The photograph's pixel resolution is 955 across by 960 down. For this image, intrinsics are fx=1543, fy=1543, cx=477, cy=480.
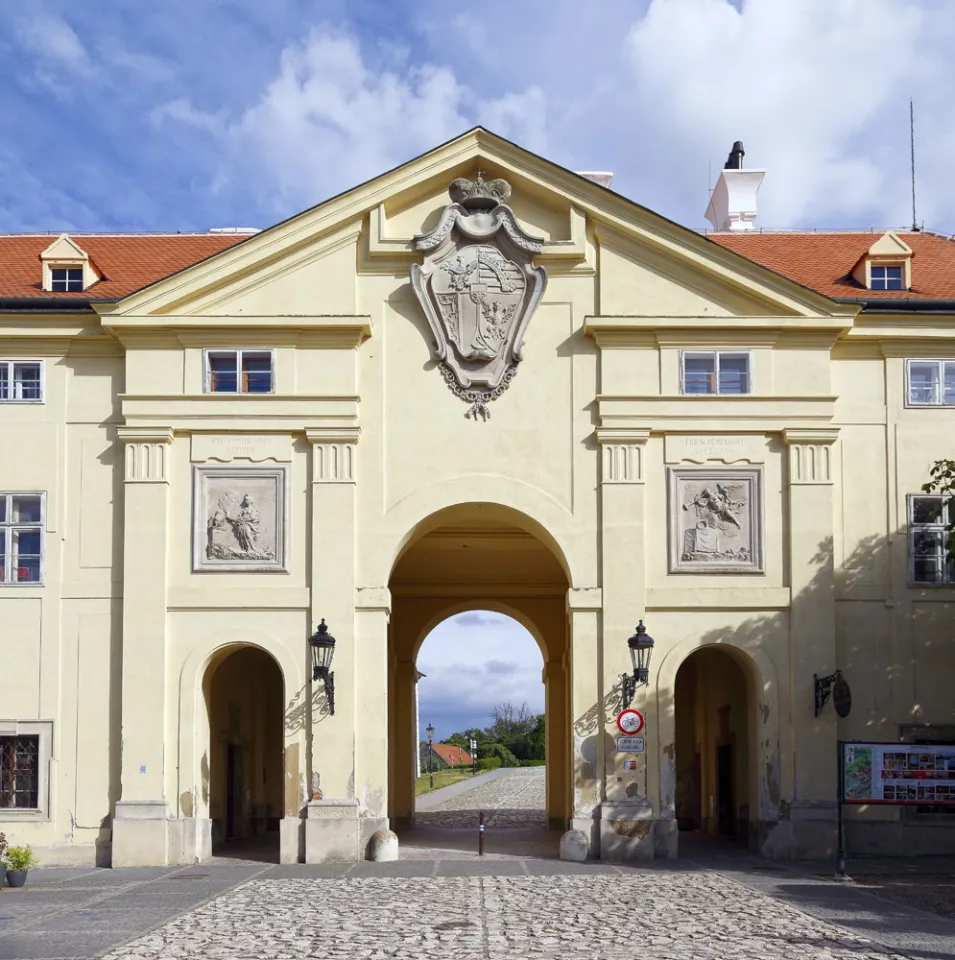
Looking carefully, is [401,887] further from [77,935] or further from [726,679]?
[726,679]

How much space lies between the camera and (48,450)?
95.9 feet

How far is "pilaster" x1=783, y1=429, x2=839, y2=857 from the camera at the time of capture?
2780cm

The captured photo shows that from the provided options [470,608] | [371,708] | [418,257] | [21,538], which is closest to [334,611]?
[371,708]

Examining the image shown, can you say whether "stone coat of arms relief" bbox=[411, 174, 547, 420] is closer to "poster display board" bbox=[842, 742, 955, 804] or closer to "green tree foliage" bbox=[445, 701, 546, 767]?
"poster display board" bbox=[842, 742, 955, 804]

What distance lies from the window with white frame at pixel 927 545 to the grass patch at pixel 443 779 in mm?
29080

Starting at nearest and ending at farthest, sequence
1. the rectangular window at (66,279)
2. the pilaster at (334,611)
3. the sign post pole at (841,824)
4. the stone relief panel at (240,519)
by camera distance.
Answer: the sign post pole at (841,824) < the pilaster at (334,611) < the stone relief panel at (240,519) < the rectangular window at (66,279)

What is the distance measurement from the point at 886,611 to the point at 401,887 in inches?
448

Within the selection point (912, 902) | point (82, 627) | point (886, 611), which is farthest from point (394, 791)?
point (912, 902)

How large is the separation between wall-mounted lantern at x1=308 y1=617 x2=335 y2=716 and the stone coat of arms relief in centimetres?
500

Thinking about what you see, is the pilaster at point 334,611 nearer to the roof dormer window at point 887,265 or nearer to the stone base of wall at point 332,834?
the stone base of wall at point 332,834

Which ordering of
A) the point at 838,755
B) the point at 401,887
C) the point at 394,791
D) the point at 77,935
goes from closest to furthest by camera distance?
the point at 77,935 < the point at 401,887 < the point at 838,755 < the point at 394,791

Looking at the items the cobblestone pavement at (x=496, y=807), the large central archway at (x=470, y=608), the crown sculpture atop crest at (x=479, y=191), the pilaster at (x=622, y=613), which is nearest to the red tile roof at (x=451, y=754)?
the cobblestone pavement at (x=496, y=807)

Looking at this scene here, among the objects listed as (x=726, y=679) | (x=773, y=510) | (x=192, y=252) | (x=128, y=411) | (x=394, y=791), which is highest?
(x=192, y=252)

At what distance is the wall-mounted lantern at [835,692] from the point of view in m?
27.2
